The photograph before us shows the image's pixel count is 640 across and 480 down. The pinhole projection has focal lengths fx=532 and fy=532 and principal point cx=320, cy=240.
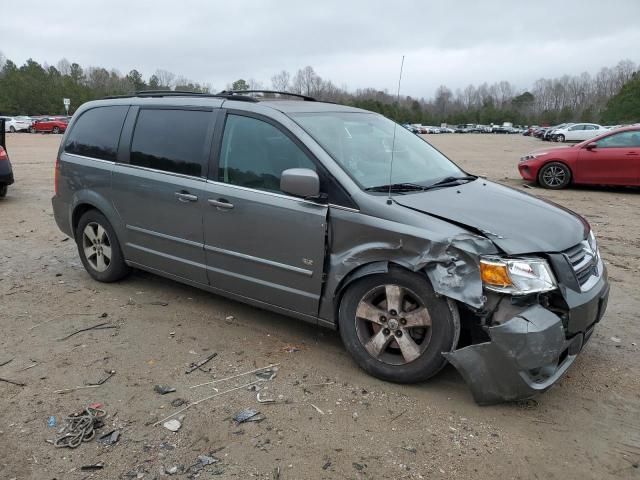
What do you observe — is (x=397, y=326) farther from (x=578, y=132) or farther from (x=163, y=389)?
(x=578, y=132)

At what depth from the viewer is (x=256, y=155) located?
407 cm

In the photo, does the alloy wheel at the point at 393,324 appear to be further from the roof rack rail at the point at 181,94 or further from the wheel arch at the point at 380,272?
the roof rack rail at the point at 181,94

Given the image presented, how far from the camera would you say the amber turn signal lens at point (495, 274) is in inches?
120

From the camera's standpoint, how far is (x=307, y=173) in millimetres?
3578

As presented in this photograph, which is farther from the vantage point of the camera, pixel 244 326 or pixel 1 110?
pixel 1 110

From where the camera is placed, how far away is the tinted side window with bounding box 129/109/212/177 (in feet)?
14.3

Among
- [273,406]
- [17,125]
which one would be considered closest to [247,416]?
[273,406]

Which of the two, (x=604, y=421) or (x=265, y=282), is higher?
(x=265, y=282)

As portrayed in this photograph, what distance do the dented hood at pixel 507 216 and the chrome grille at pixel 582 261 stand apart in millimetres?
49

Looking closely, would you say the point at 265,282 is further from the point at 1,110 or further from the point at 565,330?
the point at 1,110

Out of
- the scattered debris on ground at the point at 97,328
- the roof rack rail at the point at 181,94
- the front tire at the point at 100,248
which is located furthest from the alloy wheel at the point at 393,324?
the front tire at the point at 100,248

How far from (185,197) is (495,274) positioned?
8.31 ft

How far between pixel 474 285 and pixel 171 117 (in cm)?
300

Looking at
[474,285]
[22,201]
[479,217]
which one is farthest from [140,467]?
[22,201]
